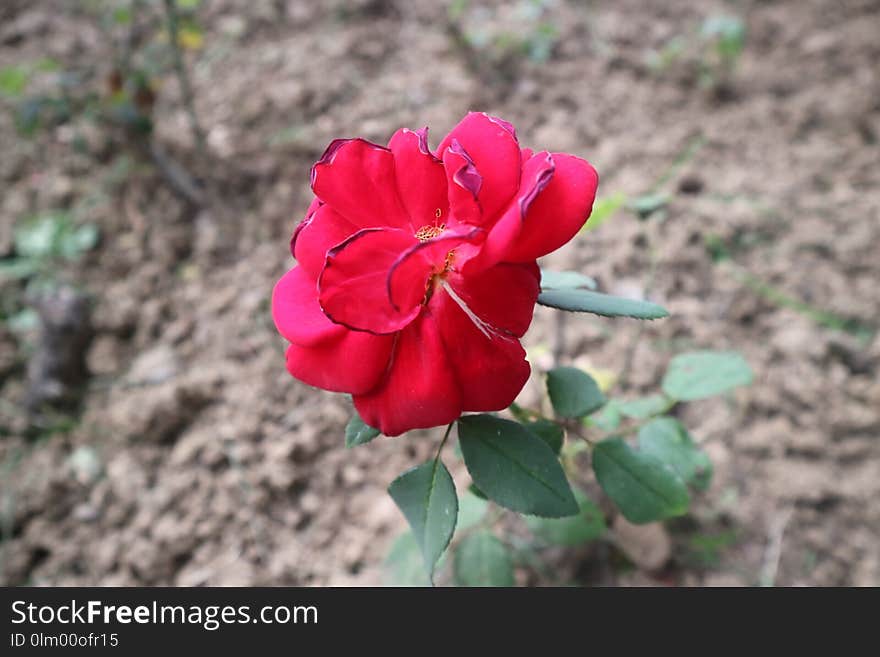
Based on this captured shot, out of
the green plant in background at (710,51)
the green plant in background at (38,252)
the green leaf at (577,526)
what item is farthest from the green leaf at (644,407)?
the green plant in background at (38,252)

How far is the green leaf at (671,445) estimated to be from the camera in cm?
93

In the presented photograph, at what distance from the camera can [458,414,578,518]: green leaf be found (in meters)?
0.65

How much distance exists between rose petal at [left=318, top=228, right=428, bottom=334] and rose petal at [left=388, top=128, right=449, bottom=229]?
2.9 inches

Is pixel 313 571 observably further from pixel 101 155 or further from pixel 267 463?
pixel 101 155

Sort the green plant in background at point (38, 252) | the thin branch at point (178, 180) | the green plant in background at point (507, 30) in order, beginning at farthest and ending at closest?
the green plant in background at point (507, 30) → the thin branch at point (178, 180) → the green plant in background at point (38, 252)

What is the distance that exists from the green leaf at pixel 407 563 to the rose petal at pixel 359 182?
0.60m

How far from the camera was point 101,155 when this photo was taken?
1.94 meters

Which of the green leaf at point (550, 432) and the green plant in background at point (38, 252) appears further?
the green plant in background at point (38, 252)

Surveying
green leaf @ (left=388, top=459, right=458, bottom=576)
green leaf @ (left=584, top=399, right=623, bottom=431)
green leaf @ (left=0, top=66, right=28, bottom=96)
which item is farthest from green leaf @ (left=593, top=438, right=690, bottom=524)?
green leaf @ (left=0, top=66, right=28, bottom=96)

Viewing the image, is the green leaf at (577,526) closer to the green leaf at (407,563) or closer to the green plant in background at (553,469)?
the green plant in background at (553,469)

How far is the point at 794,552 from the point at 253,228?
1.42 metres

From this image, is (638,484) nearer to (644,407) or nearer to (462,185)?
(644,407)

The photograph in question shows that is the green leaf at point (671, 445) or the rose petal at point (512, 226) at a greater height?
the rose petal at point (512, 226)

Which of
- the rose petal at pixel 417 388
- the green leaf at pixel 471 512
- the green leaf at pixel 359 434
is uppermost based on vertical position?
the rose petal at pixel 417 388
